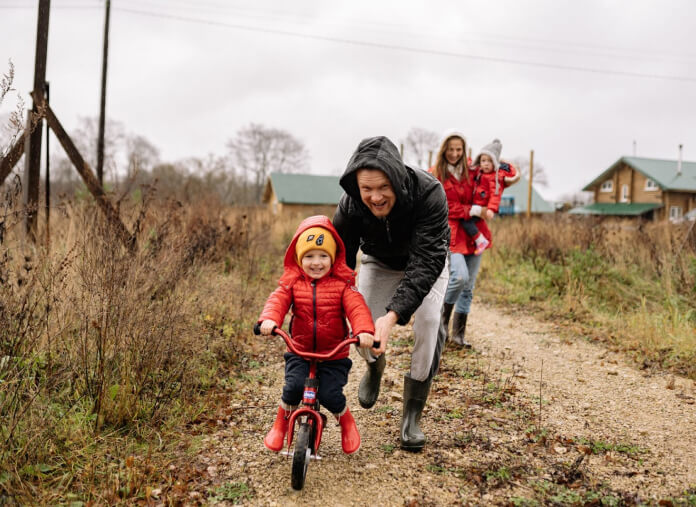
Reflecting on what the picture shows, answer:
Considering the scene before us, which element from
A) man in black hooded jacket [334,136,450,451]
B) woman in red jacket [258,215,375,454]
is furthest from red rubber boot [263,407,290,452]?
man in black hooded jacket [334,136,450,451]

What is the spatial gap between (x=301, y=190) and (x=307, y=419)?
44775 mm

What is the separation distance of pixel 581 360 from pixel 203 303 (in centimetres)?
396

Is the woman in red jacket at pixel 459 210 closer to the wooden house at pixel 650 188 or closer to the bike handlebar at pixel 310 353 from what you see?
the bike handlebar at pixel 310 353

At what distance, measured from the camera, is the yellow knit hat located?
2922 mm

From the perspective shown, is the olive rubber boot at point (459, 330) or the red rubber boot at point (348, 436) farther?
the olive rubber boot at point (459, 330)

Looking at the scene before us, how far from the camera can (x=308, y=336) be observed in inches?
118

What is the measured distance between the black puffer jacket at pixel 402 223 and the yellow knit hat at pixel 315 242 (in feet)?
0.82

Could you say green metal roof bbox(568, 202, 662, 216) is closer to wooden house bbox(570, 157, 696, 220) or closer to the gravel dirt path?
wooden house bbox(570, 157, 696, 220)

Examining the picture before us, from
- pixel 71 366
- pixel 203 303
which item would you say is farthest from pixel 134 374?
pixel 203 303

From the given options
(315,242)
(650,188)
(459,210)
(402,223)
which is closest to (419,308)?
(402,223)

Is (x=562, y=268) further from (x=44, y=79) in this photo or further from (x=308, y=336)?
(x=44, y=79)

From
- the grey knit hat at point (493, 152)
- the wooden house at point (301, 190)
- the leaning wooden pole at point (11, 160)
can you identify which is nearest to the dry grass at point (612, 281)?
the grey knit hat at point (493, 152)

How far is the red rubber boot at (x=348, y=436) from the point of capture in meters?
3.03

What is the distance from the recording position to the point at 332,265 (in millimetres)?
3043
